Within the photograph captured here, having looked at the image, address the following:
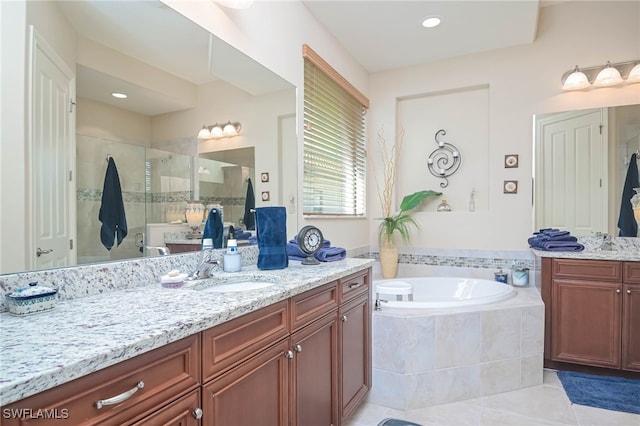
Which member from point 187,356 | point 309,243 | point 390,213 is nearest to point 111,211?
point 187,356

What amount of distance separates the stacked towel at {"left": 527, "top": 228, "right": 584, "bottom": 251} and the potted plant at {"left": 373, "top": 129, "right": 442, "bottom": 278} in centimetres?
104

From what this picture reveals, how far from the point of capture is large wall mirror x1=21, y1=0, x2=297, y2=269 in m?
1.26

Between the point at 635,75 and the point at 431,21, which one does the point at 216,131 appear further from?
the point at 635,75

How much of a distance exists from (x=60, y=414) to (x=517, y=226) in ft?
11.5

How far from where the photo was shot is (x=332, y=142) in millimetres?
3117

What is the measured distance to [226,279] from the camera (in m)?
1.67

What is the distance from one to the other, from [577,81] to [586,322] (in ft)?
6.38

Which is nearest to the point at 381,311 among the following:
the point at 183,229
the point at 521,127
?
the point at 183,229

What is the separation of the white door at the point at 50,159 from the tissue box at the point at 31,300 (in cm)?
13

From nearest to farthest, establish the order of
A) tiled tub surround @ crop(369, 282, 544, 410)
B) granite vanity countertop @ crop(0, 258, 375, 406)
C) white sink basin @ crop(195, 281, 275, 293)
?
granite vanity countertop @ crop(0, 258, 375, 406) → white sink basin @ crop(195, 281, 275, 293) → tiled tub surround @ crop(369, 282, 544, 410)

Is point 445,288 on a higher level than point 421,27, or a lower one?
lower

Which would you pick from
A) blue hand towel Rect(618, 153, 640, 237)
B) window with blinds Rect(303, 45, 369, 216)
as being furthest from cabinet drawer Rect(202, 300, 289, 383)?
blue hand towel Rect(618, 153, 640, 237)

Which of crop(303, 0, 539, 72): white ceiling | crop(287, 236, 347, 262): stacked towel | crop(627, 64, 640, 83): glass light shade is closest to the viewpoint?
crop(287, 236, 347, 262): stacked towel

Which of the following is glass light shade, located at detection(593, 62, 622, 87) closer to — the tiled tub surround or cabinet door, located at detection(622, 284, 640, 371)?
cabinet door, located at detection(622, 284, 640, 371)
